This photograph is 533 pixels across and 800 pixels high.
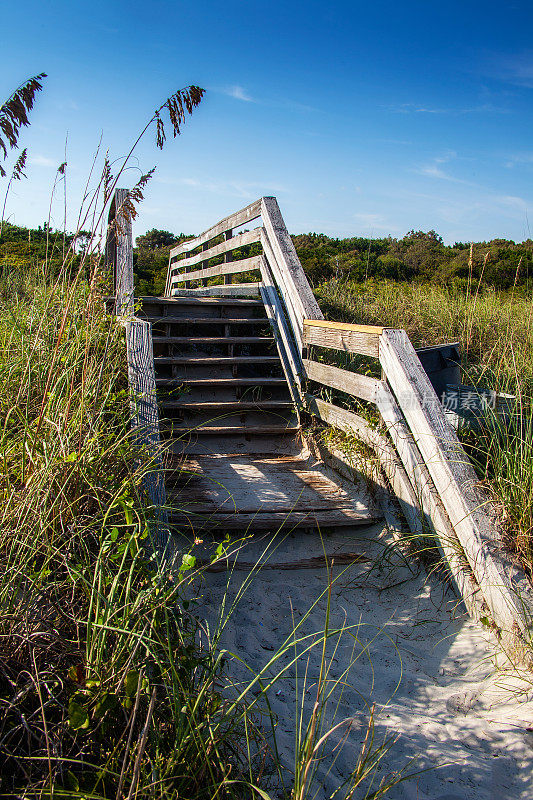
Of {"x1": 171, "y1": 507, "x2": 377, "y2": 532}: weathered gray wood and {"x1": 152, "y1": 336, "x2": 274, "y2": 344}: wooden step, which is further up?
{"x1": 152, "y1": 336, "x2": 274, "y2": 344}: wooden step

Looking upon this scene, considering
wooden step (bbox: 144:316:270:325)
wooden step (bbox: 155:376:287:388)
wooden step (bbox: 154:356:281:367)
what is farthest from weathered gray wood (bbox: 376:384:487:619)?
wooden step (bbox: 144:316:270:325)

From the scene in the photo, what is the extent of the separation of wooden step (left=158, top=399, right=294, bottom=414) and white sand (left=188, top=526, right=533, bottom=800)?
5.17 feet

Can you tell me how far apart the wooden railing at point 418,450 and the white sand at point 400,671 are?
203mm

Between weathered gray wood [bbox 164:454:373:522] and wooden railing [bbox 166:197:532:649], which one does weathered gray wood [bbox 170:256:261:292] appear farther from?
weathered gray wood [bbox 164:454:373:522]

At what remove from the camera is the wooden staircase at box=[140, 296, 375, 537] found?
3129mm

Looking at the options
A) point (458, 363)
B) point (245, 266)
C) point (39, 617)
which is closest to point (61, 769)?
point (39, 617)

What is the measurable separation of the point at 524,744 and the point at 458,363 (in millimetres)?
2656

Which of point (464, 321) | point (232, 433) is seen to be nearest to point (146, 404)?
point (232, 433)

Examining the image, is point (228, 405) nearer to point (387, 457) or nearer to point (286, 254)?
point (286, 254)

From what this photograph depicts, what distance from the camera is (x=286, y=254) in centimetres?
475

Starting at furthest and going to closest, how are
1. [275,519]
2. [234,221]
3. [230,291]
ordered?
[230,291] < [234,221] < [275,519]

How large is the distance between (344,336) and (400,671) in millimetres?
2102

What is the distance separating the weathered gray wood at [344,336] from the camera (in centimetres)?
318

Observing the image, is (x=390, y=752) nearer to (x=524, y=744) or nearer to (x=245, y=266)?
(x=524, y=744)
